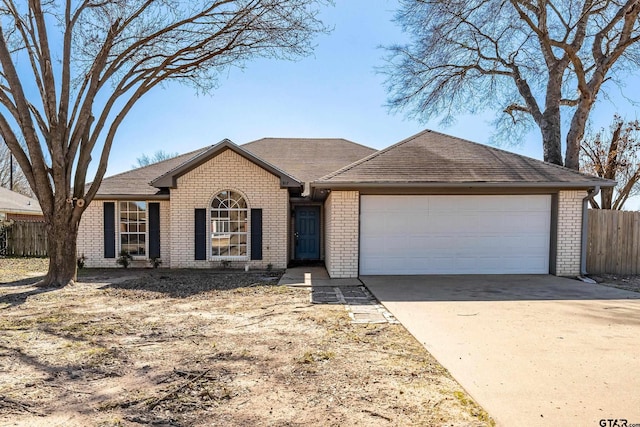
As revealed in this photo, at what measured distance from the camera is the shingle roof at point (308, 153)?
15267mm

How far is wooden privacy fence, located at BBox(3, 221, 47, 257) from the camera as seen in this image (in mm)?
15750

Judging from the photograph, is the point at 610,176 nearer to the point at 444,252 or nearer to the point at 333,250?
the point at 444,252

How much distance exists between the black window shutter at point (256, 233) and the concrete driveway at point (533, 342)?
4.62 meters

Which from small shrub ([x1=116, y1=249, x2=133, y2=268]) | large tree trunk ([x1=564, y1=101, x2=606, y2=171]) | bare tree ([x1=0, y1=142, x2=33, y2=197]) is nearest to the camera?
small shrub ([x1=116, y1=249, x2=133, y2=268])

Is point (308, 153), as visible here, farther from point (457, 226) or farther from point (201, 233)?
point (457, 226)

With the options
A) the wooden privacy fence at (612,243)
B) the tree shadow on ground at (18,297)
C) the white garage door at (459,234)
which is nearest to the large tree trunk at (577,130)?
the wooden privacy fence at (612,243)

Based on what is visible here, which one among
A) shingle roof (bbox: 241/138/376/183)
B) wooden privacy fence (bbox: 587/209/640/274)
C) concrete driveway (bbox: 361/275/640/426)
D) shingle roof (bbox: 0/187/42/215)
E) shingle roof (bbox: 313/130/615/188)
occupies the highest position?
shingle roof (bbox: 241/138/376/183)

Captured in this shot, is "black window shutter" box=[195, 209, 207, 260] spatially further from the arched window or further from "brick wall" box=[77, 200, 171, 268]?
"brick wall" box=[77, 200, 171, 268]

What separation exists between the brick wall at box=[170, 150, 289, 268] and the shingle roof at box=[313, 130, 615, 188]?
10.0 ft

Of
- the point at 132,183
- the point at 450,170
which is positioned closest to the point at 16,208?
the point at 132,183

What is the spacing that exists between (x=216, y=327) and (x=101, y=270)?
8.51 m

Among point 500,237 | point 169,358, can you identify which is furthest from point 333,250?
point 169,358

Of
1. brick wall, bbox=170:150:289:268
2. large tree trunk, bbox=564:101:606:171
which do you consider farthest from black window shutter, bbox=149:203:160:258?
large tree trunk, bbox=564:101:606:171

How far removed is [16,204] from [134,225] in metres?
13.5
